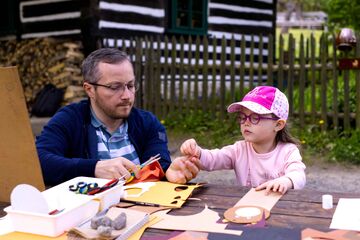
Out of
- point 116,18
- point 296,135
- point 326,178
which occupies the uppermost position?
point 116,18

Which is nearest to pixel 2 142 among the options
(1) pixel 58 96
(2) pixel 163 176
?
(2) pixel 163 176

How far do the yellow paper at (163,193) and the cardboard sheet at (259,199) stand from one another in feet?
0.72

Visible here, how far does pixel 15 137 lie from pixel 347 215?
1.21 metres

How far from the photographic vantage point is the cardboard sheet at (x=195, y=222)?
1.65m

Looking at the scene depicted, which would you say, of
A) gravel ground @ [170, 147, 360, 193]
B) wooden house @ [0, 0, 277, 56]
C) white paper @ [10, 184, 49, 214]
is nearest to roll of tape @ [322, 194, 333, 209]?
white paper @ [10, 184, 49, 214]

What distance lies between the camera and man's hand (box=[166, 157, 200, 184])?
2.27m

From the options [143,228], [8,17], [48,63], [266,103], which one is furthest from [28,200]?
[8,17]

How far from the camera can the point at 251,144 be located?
8.48 ft

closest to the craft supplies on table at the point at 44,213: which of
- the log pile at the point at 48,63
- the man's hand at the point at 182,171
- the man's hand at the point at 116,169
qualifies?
the man's hand at the point at 116,169

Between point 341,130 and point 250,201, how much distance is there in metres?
5.93

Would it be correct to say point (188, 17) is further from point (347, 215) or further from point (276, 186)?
point (347, 215)

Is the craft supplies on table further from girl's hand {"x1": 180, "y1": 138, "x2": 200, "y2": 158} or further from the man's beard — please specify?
the man's beard

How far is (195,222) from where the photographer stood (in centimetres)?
172

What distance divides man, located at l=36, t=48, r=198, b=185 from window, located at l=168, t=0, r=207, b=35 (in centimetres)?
759
